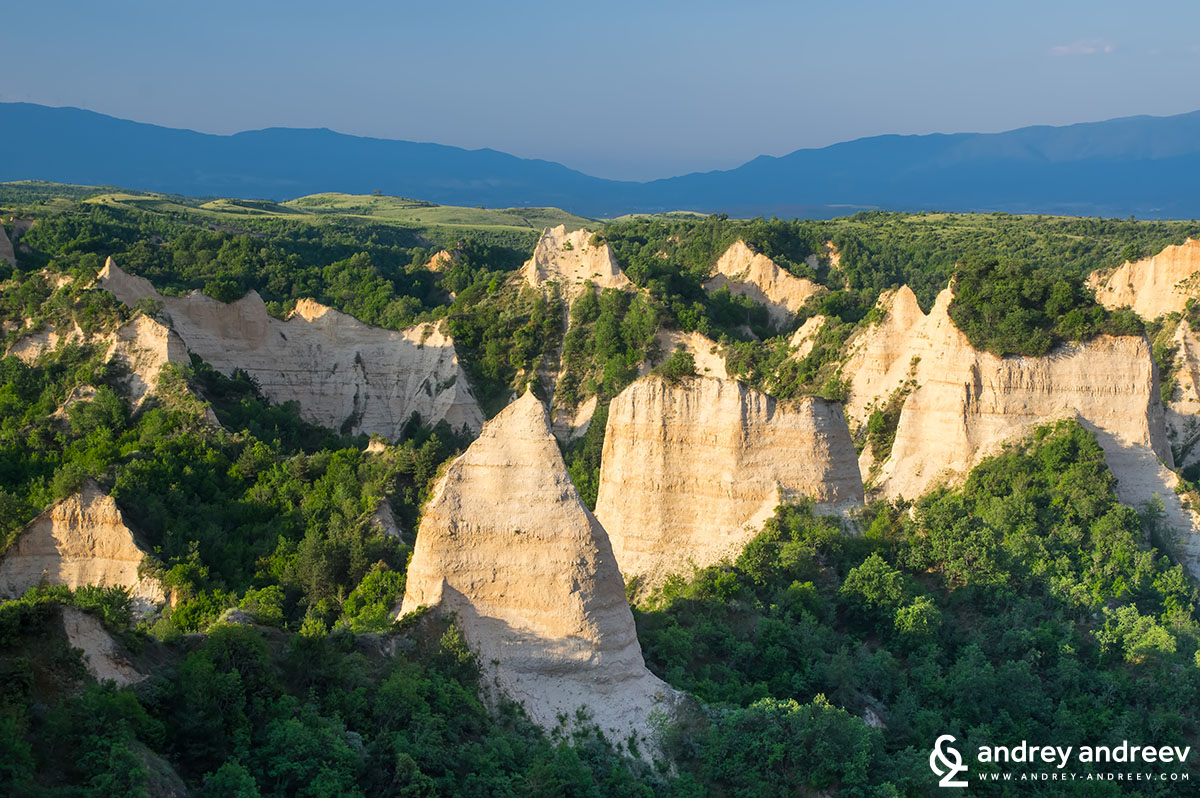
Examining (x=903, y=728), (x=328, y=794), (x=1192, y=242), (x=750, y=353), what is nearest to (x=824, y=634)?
(x=903, y=728)

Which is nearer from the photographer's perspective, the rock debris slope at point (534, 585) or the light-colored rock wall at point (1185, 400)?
the rock debris slope at point (534, 585)

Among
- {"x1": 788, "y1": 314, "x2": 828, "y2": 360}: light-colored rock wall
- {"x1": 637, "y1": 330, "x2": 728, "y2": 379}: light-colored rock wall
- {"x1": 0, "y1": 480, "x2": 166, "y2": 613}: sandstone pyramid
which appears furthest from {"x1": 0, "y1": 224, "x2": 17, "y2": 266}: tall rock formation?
Answer: {"x1": 788, "y1": 314, "x2": 828, "y2": 360}: light-colored rock wall

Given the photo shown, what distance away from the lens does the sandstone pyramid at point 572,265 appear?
56625mm

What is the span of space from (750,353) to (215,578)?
26.4 metres

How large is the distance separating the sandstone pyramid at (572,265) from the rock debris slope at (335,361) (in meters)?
7.02

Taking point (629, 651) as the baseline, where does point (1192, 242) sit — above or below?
above

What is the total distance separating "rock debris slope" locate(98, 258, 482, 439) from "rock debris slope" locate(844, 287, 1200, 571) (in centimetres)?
2155

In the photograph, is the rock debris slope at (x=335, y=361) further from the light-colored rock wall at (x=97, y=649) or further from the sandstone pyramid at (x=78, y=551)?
the light-colored rock wall at (x=97, y=649)

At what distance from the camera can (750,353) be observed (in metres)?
49.0

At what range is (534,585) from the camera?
1995 centimetres

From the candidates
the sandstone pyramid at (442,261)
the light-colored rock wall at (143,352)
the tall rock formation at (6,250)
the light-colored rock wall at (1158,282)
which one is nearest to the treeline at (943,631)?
the light-colored rock wall at (143,352)

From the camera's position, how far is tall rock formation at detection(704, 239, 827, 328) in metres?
69.0

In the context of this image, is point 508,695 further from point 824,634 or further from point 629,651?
point 824,634

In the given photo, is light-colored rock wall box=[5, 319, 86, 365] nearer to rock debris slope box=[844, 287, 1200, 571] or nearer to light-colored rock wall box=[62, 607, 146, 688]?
light-colored rock wall box=[62, 607, 146, 688]
